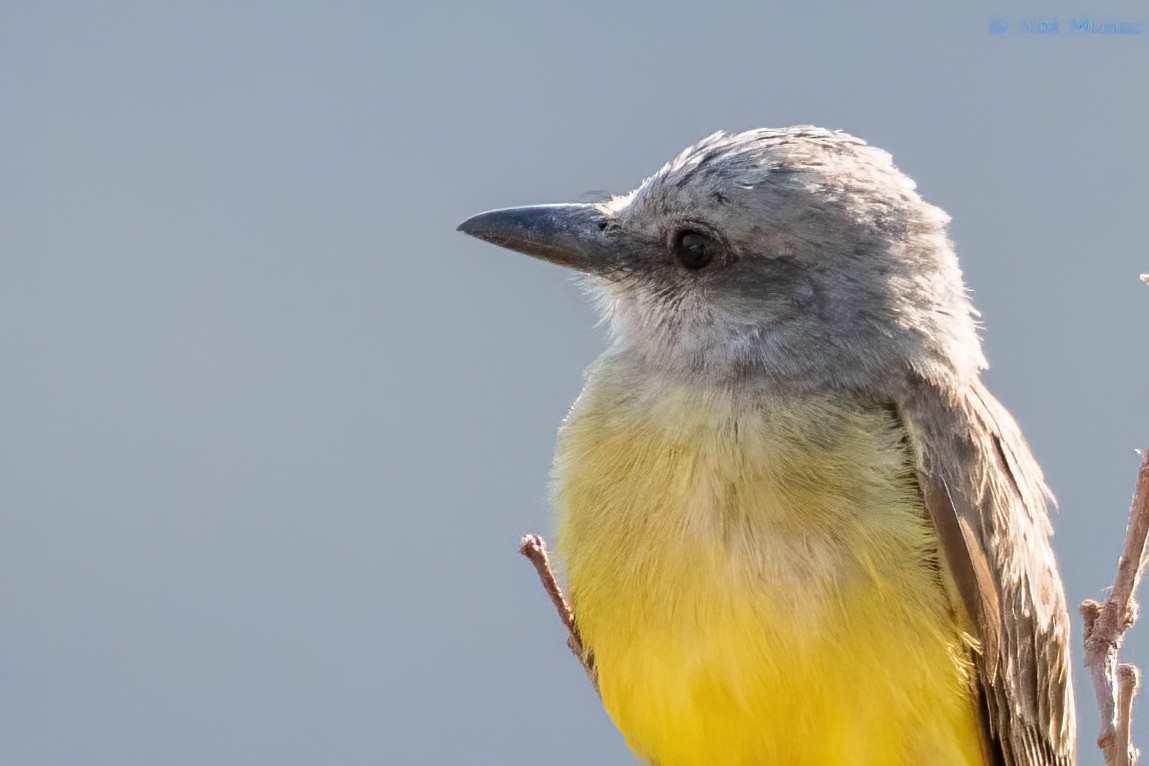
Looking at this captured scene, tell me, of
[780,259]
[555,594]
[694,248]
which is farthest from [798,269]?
[555,594]

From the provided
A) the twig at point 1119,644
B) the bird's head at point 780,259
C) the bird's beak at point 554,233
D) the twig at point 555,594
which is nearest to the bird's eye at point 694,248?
the bird's head at point 780,259

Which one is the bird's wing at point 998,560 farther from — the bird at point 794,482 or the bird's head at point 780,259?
the bird's head at point 780,259

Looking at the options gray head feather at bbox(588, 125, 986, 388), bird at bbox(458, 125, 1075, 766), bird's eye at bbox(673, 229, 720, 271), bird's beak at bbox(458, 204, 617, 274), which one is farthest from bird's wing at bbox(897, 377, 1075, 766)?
bird's beak at bbox(458, 204, 617, 274)

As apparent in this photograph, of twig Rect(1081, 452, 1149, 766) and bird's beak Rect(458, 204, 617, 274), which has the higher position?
bird's beak Rect(458, 204, 617, 274)

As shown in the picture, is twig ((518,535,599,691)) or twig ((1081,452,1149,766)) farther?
twig ((518,535,599,691))

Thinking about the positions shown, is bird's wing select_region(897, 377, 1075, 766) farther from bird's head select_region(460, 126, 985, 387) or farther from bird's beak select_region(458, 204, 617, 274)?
bird's beak select_region(458, 204, 617, 274)

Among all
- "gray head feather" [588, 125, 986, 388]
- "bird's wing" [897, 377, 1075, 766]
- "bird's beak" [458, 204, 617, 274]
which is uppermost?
"bird's beak" [458, 204, 617, 274]
